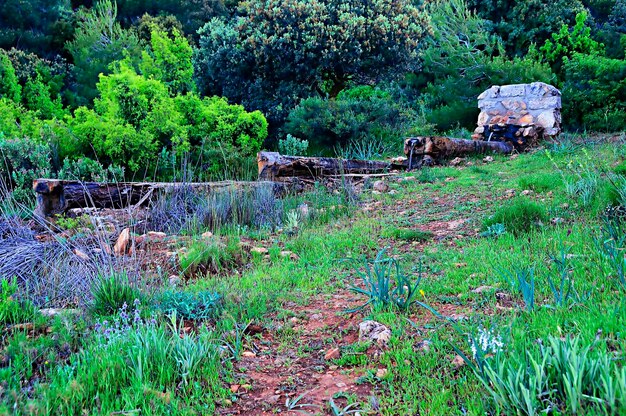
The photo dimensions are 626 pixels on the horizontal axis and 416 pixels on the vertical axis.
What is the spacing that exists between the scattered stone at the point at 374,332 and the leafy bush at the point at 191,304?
88cm

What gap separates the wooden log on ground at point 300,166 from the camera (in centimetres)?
748

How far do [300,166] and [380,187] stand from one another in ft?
4.29

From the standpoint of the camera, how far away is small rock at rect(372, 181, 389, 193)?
277 inches

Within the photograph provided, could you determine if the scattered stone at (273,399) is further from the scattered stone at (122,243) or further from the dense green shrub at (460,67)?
the dense green shrub at (460,67)

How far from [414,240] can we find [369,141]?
6667mm

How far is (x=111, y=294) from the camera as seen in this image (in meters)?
3.04

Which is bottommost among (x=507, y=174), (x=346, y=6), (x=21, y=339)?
(x=21, y=339)

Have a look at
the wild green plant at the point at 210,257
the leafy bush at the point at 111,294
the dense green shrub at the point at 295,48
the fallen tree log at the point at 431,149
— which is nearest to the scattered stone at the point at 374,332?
the leafy bush at the point at 111,294

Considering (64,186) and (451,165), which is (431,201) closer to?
(451,165)

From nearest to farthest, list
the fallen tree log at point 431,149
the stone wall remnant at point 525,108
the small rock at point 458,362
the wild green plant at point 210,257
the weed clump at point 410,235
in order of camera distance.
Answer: the small rock at point 458,362 → the wild green plant at point 210,257 → the weed clump at point 410,235 → the fallen tree log at point 431,149 → the stone wall remnant at point 525,108

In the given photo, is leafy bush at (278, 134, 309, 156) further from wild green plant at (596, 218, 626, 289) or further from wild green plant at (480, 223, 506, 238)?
wild green plant at (596, 218, 626, 289)

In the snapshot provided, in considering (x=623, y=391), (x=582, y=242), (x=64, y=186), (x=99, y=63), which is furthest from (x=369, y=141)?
(x=99, y=63)

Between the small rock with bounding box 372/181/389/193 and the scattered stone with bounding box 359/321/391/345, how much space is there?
442cm

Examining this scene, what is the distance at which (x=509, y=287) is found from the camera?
2.97 m
